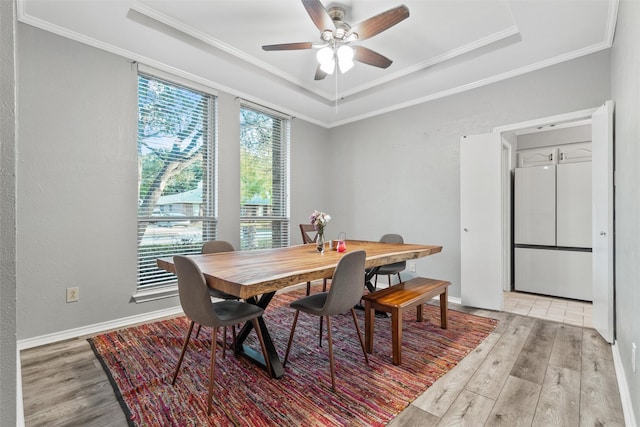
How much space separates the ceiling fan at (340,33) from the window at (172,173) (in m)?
1.44

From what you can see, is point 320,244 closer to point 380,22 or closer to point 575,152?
point 380,22

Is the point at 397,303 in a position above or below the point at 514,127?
Answer: below

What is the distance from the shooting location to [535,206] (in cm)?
417

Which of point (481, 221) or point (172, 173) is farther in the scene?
point (481, 221)

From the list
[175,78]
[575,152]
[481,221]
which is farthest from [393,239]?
[575,152]

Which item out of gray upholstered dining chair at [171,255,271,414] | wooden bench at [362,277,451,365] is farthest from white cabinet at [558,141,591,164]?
gray upholstered dining chair at [171,255,271,414]

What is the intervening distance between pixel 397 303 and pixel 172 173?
2615 mm

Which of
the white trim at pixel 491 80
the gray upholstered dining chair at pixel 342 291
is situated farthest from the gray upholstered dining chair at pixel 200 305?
the white trim at pixel 491 80

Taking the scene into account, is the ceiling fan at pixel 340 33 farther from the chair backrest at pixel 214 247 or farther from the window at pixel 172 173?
the chair backrest at pixel 214 247

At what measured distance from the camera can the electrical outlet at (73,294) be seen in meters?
2.54

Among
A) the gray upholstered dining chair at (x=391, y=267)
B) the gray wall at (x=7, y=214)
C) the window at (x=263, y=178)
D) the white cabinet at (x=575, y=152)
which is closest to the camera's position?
the gray wall at (x=7, y=214)

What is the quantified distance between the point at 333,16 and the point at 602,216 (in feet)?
9.19

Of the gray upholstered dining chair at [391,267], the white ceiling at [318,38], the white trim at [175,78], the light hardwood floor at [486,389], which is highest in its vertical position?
the white ceiling at [318,38]

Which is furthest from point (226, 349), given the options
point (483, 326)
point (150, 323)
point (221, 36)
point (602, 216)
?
point (602, 216)
